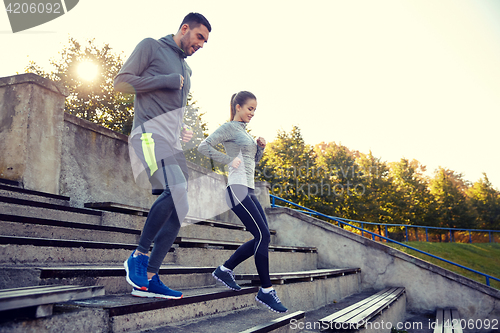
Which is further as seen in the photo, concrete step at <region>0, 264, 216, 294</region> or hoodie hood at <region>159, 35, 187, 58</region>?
hoodie hood at <region>159, 35, 187, 58</region>

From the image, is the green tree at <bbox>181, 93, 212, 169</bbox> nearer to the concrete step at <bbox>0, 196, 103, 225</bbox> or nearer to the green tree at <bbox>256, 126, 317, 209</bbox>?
the green tree at <bbox>256, 126, 317, 209</bbox>

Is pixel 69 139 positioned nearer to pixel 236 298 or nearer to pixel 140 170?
pixel 140 170

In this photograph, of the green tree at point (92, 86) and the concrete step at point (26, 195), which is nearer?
the concrete step at point (26, 195)

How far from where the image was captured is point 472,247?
22.1 metres

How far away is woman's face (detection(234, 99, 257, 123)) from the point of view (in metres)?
3.54

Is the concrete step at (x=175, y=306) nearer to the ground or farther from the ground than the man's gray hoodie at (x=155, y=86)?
nearer to the ground

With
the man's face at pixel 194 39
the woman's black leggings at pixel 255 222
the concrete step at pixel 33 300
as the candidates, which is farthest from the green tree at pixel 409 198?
the concrete step at pixel 33 300

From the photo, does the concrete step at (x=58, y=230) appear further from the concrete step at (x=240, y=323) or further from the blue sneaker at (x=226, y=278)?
the concrete step at (x=240, y=323)

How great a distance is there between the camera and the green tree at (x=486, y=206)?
34594 mm

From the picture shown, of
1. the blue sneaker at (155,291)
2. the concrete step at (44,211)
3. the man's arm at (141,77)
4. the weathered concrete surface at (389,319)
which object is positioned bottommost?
the weathered concrete surface at (389,319)

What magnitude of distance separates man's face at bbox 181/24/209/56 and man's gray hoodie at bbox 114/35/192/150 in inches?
3.4

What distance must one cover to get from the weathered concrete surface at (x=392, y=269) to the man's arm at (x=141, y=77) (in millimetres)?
5909

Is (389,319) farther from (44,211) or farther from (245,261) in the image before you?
(44,211)

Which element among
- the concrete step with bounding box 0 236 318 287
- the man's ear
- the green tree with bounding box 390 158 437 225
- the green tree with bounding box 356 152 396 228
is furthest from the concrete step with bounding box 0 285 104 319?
the green tree with bounding box 390 158 437 225
